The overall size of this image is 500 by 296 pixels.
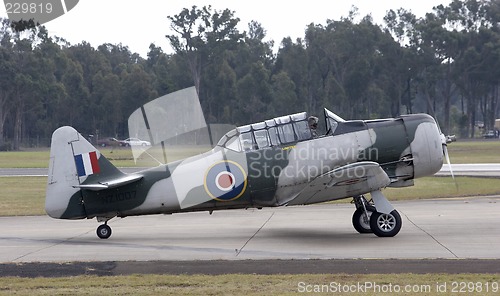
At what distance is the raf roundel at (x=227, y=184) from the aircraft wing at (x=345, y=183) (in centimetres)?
114

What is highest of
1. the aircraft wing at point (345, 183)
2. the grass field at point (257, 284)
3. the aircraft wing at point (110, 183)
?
the aircraft wing at point (110, 183)

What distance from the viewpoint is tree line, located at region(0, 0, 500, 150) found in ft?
188

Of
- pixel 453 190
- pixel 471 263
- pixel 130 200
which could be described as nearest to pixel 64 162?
pixel 130 200

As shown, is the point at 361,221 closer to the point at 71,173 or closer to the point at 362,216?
the point at 362,216

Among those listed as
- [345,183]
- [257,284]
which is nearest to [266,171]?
[345,183]

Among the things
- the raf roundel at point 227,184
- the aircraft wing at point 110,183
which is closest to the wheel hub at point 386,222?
the raf roundel at point 227,184

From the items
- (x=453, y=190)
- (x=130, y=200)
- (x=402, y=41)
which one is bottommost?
(x=453, y=190)

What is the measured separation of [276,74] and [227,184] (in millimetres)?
48288

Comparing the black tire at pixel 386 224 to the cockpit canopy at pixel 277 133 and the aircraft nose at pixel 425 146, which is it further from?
the cockpit canopy at pixel 277 133

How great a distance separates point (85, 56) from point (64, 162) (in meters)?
84.1

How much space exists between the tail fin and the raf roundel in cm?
157

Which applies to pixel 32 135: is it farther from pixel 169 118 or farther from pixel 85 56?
pixel 169 118

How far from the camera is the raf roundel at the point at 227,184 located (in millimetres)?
15250

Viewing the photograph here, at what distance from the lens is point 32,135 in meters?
87.9
